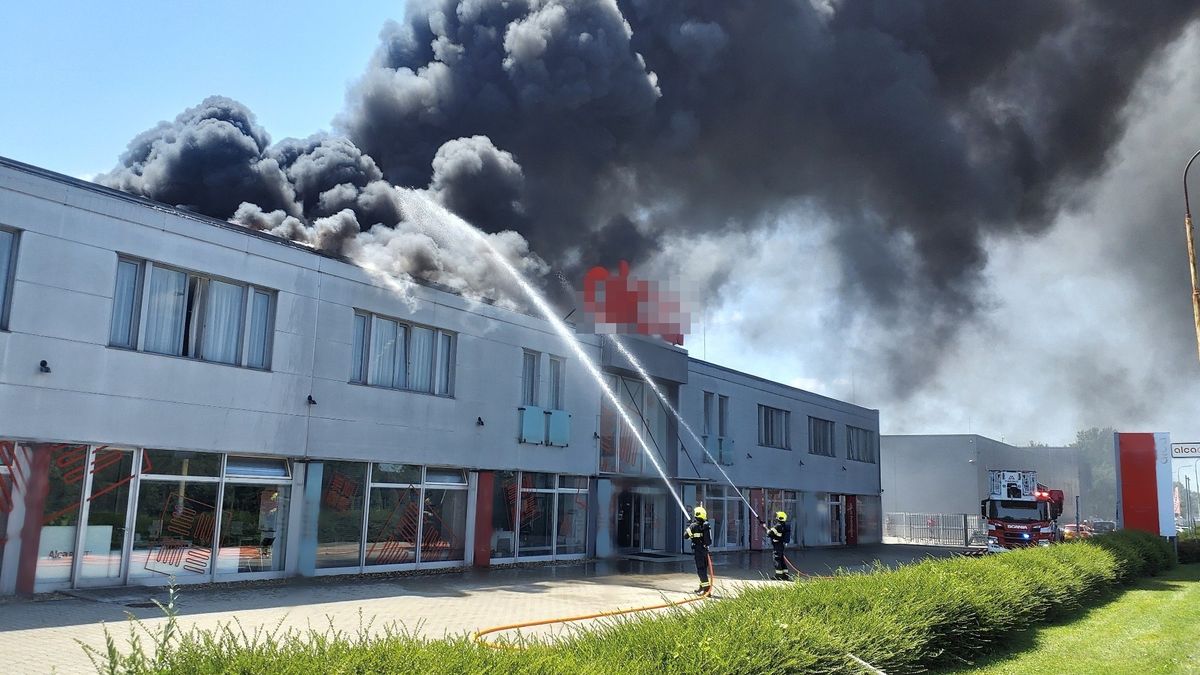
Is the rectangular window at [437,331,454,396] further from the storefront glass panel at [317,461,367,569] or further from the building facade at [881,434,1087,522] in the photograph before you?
the building facade at [881,434,1087,522]

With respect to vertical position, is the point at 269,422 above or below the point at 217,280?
below

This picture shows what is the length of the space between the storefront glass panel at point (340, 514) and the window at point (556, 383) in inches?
258

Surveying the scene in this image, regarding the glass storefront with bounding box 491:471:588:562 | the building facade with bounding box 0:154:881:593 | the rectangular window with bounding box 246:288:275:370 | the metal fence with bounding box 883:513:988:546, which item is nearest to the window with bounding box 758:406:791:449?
the building facade with bounding box 0:154:881:593

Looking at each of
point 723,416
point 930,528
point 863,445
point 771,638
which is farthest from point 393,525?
point 930,528

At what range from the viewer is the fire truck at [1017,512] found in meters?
29.1

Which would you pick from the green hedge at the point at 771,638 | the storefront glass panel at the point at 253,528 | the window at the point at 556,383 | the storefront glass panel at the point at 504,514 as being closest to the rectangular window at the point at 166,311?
the storefront glass panel at the point at 253,528

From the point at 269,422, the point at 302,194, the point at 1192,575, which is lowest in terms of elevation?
the point at 1192,575

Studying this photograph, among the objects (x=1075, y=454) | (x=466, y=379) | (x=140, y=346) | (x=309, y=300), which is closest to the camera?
(x=140, y=346)

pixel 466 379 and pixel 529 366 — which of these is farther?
pixel 529 366

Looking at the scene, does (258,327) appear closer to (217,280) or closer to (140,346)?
(217,280)

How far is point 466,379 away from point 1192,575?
62.0ft

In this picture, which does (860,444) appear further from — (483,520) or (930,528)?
(483,520)

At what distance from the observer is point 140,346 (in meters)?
14.4

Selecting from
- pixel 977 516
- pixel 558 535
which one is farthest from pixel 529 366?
pixel 977 516
